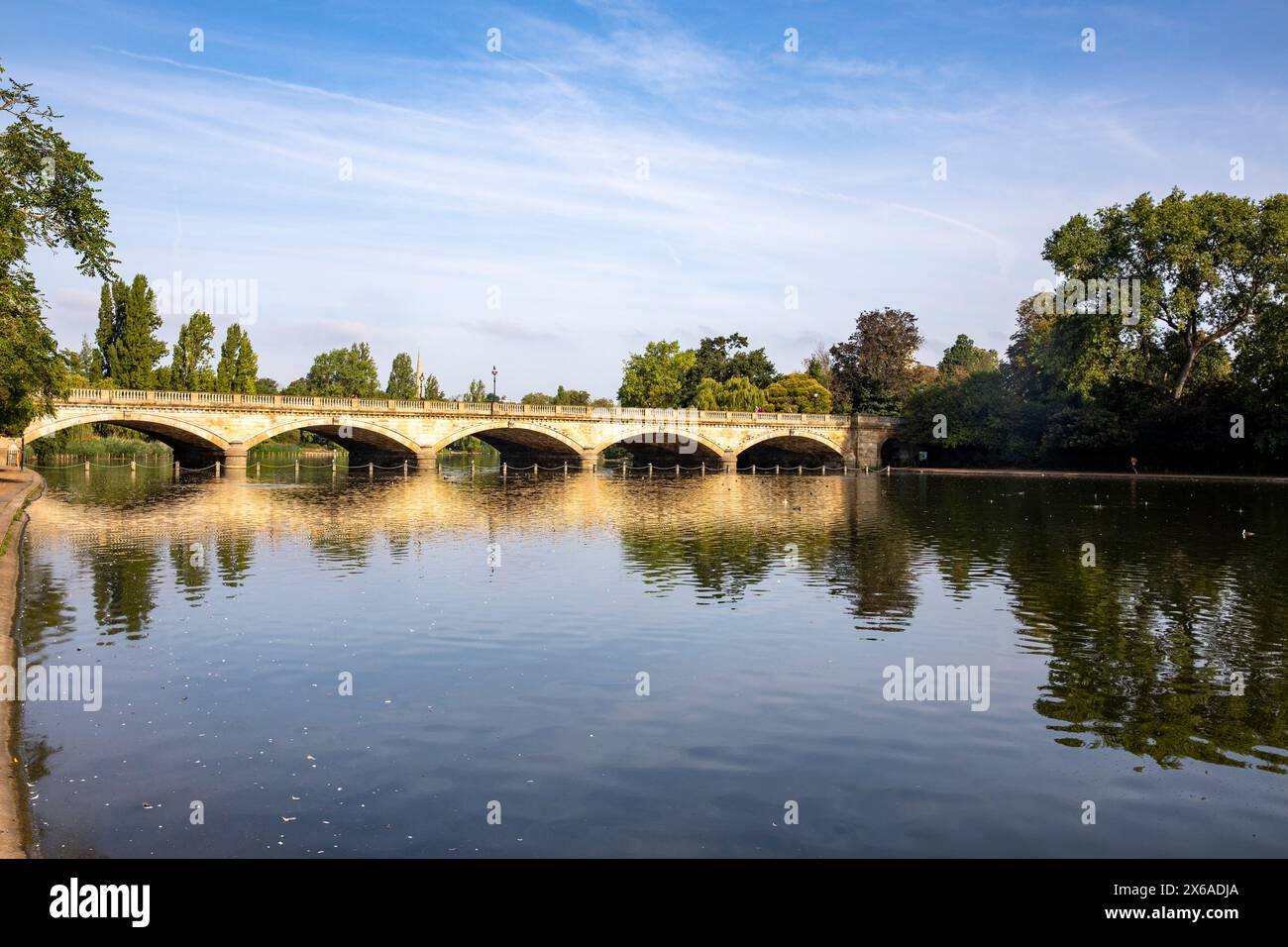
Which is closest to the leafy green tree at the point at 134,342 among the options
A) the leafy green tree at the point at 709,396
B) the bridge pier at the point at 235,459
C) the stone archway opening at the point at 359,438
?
the stone archway opening at the point at 359,438

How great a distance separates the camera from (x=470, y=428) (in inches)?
2940

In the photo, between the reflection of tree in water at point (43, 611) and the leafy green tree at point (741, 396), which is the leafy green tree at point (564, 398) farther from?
the reflection of tree in water at point (43, 611)

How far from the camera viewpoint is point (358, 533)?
28000 mm

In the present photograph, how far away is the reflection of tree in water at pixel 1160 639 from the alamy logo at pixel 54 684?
10.7 metres

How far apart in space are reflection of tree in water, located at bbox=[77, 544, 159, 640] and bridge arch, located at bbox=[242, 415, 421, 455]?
43.1m

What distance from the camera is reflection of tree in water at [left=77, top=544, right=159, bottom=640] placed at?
15.0 m

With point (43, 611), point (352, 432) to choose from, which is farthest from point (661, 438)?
point (43, 611)

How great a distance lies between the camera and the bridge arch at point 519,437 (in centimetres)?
7488

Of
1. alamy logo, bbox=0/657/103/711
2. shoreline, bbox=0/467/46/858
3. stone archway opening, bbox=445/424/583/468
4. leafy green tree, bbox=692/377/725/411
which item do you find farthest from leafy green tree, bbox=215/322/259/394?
alamy logo, bbox=0/657/103/711
